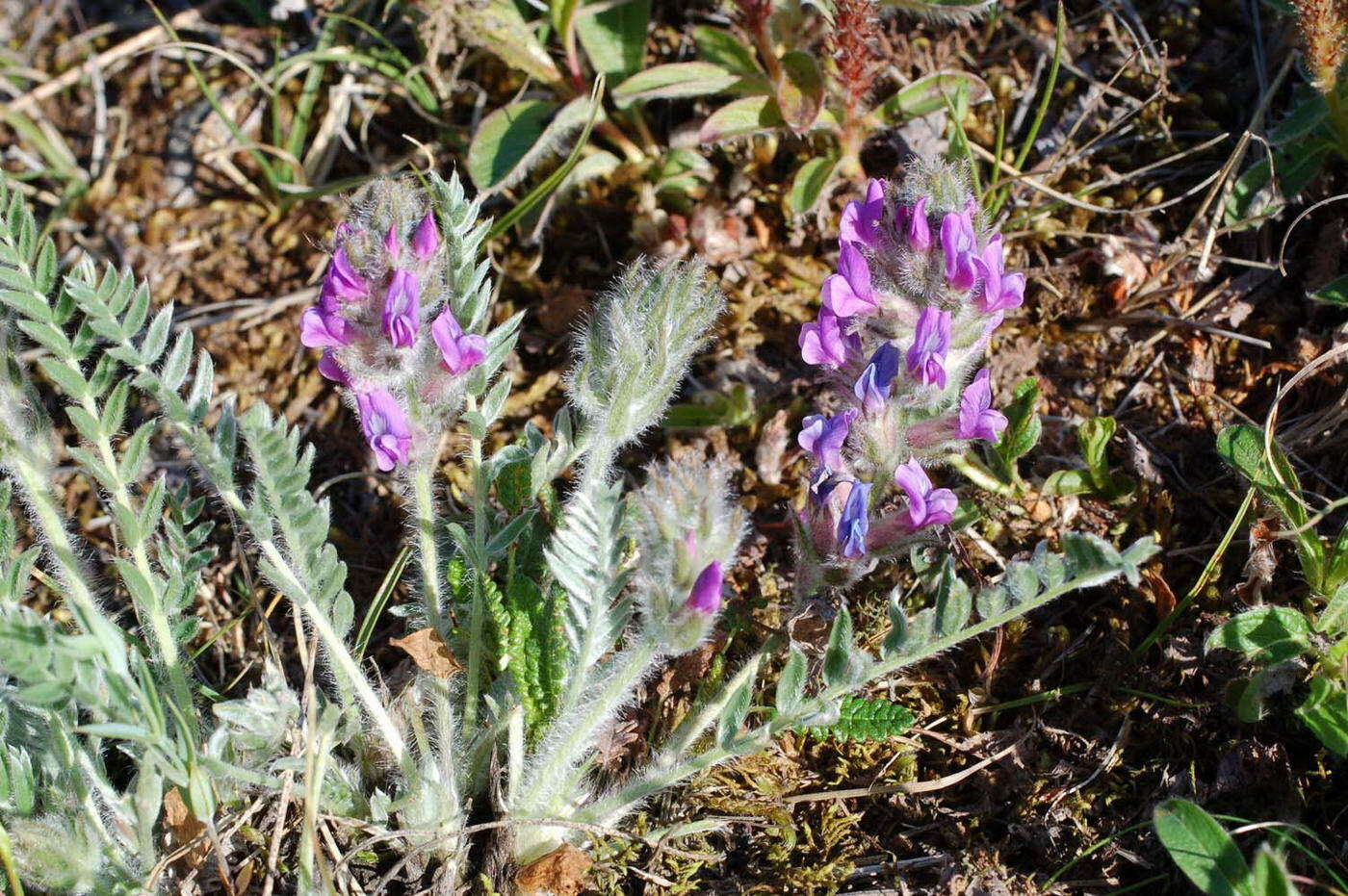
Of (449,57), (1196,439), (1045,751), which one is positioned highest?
(449,57)

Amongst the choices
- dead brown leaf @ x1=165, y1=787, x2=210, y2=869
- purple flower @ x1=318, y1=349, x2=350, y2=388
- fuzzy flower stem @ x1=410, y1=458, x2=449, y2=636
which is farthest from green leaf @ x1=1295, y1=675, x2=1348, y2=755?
dead brown leaf @ x1=165, y1=787, x2=210, y2=869

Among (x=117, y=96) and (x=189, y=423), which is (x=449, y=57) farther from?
(x=189, y=423)

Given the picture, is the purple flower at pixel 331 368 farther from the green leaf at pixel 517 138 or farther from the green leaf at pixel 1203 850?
the green leaf at pixel 1203 850

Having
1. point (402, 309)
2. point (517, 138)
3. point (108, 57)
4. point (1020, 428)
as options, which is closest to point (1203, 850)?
point (1020, 428)

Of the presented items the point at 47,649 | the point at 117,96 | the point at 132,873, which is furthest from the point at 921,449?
the point at 117,96

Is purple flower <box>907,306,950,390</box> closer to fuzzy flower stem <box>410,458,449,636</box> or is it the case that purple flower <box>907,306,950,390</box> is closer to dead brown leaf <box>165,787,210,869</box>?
fuzzy flower stem <box>410,458,449,636</box>

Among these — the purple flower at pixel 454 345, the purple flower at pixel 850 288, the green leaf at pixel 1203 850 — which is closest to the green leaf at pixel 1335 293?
the purple flower at pixel 850 288

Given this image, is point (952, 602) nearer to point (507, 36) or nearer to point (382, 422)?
point (382, 422)

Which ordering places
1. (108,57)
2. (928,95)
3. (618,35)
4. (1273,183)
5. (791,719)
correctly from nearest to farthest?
(791,719) < (1273,183) < (928,95) < (618,35) < (108,57)
